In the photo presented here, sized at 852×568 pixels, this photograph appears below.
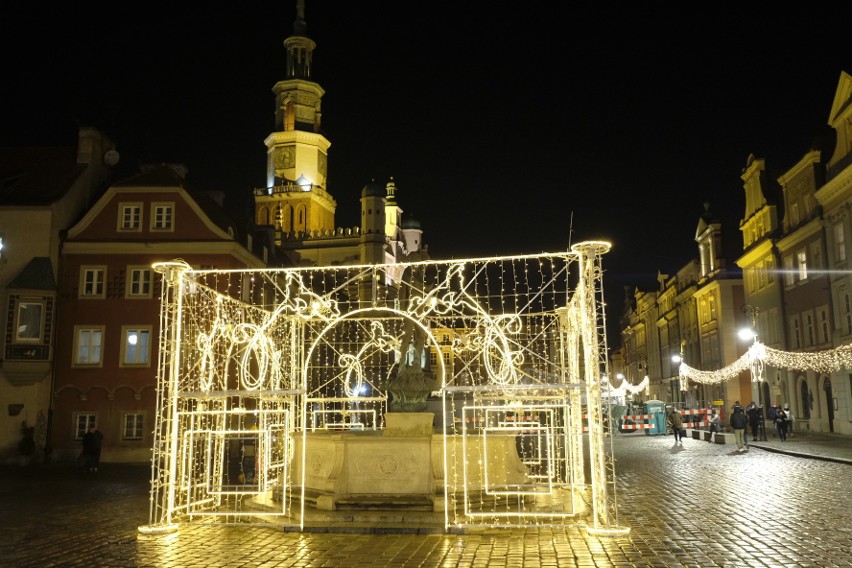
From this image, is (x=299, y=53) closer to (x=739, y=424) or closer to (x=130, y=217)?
(x=130, y=217)

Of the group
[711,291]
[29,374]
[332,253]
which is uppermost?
[332,253]

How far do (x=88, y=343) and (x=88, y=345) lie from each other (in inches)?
3.3

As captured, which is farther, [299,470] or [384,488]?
[299,470]

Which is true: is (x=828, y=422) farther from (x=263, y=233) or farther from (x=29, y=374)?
(x=29, y=374)

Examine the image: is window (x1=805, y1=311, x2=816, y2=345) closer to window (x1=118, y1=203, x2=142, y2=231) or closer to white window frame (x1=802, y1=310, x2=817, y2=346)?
white window frame (x1=802, y1=310, x2=817, y2=346)

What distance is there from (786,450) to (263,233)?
1121 inches

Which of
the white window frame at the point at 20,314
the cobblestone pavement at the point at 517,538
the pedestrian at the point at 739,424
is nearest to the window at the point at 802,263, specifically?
the pedestrian at the point at 739,424

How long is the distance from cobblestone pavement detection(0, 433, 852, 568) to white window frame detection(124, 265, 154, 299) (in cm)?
1521

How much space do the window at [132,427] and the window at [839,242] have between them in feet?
104

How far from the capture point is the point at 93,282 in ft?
109

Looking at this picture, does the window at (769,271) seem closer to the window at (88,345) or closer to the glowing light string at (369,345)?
the glowing light string at (369,345)

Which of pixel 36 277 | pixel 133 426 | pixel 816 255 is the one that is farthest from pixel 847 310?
pixel 36 277

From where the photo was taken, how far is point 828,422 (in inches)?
1481

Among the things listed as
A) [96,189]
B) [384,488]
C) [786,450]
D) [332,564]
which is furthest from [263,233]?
[332,564]
